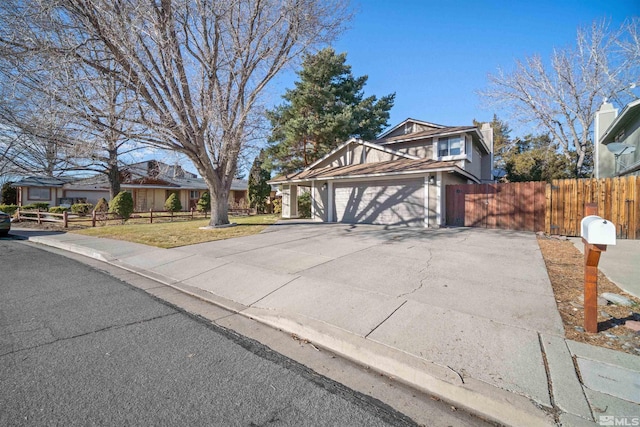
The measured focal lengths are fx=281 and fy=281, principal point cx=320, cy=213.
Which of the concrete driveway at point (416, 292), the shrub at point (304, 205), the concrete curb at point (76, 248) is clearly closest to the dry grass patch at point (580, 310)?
the concrete driveway at point (416, 292)

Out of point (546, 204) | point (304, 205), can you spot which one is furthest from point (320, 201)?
point (546, 204)

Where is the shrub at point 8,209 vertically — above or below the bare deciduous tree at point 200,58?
below

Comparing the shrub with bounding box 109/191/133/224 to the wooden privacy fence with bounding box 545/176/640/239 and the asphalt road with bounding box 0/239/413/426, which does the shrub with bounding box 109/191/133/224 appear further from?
the wooden privacy fence with bounding box 545/176/640/239

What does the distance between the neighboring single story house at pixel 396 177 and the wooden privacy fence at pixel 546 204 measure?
1.15 metres

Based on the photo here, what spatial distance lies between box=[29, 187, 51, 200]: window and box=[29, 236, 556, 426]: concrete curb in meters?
34.4

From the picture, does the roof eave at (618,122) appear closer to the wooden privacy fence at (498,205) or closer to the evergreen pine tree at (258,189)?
the wooden privacy fence at (498,205)

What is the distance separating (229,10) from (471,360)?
1369 cm

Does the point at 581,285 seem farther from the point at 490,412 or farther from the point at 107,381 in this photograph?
the point at 107,381

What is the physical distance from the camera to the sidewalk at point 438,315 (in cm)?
223

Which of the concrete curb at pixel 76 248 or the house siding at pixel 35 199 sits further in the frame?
the house siding at pixel 35 199

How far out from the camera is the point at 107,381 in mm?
2465

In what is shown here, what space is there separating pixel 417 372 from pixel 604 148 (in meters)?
21.9

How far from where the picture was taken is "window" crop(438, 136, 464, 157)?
15.3 m

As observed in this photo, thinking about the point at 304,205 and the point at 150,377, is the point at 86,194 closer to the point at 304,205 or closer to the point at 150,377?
the point at 304,205
